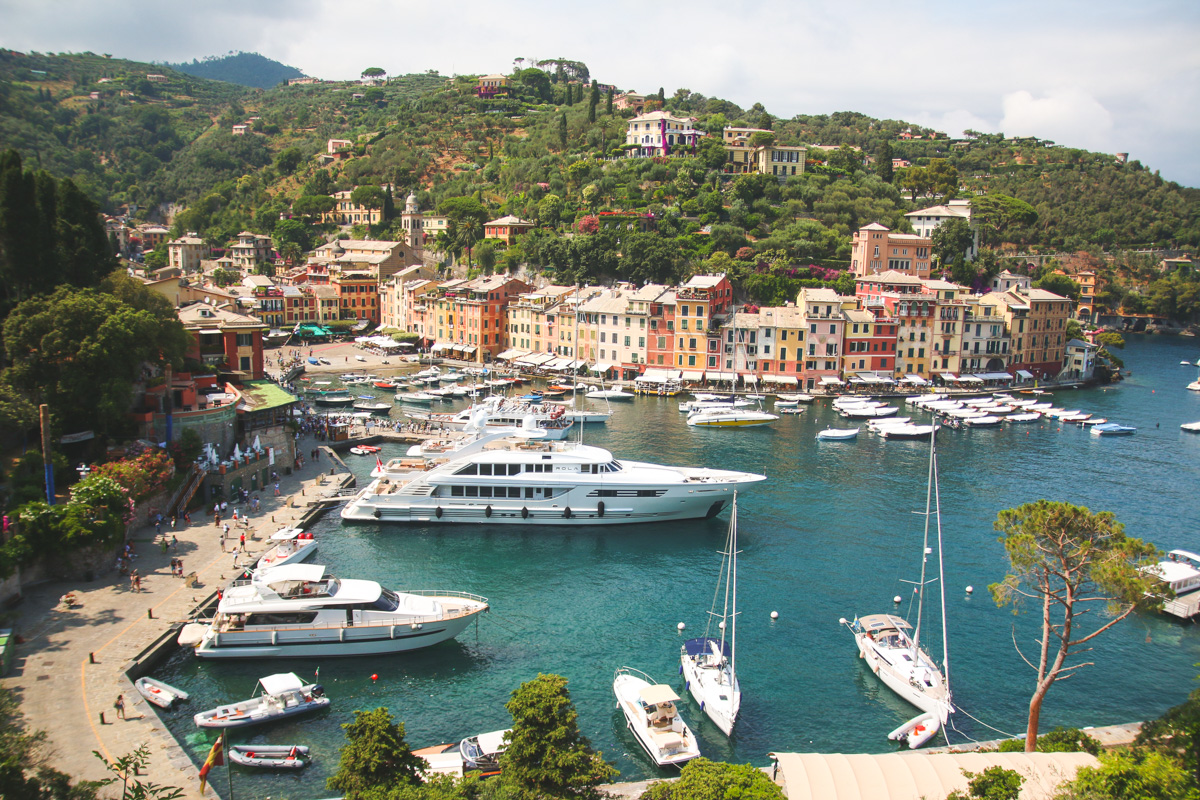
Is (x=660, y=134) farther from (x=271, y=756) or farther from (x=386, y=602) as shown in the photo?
(x=271, y=756)

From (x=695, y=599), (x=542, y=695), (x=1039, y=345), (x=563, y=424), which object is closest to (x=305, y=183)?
(x=563, y=424)

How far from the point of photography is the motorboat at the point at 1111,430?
60250 mm

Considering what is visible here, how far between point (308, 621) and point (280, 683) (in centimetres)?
266

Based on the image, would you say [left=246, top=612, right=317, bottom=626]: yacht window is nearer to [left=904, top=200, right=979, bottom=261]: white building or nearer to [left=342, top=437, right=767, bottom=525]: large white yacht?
[left=342, top=437, right=767, bottom=525]: large white yacht

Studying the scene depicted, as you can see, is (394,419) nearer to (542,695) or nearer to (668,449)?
(668,449)

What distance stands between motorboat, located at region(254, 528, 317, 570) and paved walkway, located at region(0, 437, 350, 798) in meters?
0.68

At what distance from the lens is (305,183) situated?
14675 cm

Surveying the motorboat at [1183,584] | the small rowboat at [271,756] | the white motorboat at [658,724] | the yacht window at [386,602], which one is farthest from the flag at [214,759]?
the motorboat at [1183,584]

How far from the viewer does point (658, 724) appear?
21.9 metres

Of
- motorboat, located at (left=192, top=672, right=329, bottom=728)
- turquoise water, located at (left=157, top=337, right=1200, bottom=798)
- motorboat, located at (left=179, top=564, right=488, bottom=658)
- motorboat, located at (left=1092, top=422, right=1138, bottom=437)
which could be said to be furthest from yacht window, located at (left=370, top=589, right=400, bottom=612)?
motorboat, located at (left=1092, top=422, right=1138, bottom=437)

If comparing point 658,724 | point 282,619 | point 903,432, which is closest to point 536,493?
point 282,619

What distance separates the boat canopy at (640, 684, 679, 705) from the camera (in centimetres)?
2202

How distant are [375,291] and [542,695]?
9321 centimetres

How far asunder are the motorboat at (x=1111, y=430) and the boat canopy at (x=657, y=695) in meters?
52.1
